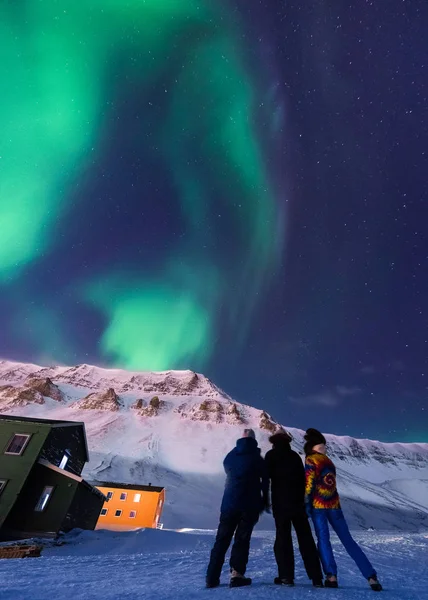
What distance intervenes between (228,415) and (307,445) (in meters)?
158

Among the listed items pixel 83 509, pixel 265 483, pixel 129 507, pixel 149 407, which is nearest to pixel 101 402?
pixel 149 407

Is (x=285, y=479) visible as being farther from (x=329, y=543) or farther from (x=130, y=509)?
(x=130, y=509)

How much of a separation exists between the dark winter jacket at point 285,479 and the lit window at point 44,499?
70.4 ft

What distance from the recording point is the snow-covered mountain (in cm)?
7550

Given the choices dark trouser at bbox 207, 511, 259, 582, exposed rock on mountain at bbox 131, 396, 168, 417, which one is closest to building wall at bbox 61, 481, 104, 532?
dark trouser at bbox 207, 511, 259, 582

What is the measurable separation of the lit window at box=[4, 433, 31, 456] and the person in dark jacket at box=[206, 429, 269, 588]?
21115 mm

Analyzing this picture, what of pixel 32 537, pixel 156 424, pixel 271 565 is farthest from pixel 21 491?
pixel 156 424

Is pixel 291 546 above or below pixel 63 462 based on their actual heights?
below

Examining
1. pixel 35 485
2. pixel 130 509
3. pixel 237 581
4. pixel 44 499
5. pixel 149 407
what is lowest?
pixel 237 581

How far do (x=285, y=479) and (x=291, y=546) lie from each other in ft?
2.62

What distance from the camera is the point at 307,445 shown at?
5.28 m

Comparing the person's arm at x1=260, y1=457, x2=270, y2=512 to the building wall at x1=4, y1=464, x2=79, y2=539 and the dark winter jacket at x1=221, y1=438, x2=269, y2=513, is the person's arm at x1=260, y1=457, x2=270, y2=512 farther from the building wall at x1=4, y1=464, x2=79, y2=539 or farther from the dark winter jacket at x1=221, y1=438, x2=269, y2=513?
the building wall at x1=4, y1=464, x2=79, y2=539

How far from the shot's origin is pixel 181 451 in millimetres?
105062

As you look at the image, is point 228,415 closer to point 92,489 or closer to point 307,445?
point 92,489
